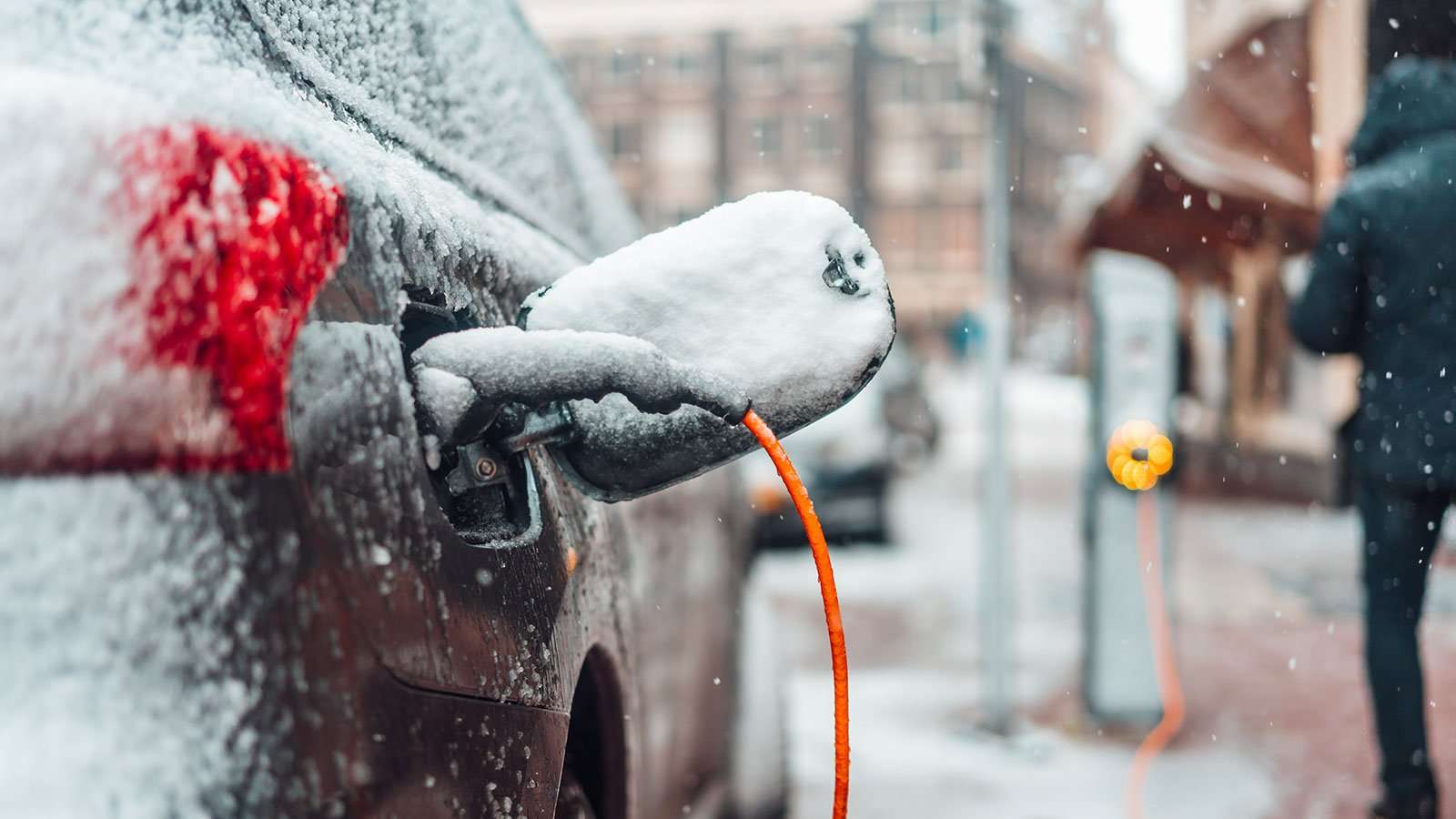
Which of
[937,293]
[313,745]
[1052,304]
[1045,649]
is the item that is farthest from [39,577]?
[1052,304]

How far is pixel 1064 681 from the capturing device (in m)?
5.63

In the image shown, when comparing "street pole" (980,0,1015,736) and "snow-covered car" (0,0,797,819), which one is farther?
"street pole" (980,0,1015,736)

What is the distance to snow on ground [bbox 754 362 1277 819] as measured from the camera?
4.01 meters

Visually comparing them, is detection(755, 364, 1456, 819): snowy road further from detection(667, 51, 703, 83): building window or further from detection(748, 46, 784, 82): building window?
Answer: detection(748, 46, 784, 82): building window

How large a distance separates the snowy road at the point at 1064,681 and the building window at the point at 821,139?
152 feet

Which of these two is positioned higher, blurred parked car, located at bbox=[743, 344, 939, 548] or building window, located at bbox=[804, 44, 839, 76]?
building window, located at bbox=[804, 44, 839, 76]

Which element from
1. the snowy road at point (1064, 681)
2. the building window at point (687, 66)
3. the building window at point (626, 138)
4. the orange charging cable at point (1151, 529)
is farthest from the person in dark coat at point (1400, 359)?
the building window at point (687, 66)

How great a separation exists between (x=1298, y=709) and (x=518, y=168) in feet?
13.2

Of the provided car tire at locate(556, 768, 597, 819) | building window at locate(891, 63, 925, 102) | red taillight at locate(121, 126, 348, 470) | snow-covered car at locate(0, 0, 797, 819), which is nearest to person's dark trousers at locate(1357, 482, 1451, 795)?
car tire at locate(556, 768, 597, 819)

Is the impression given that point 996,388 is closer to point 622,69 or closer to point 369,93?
point 369,93

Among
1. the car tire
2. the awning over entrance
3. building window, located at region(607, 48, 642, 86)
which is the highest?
building window, located at region(607, 48, 642, 86)

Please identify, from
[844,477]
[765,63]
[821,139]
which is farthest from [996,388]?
[821,139]

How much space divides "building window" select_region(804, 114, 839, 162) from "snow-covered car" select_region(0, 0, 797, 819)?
54615mm

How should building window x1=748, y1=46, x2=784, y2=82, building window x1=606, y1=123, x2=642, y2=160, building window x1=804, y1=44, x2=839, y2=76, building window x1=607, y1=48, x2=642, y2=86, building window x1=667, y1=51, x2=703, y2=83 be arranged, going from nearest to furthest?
building window x1=607, y1=48, x2=642, y2=86, building window x1=606, y1=123, x2=642, y2=160, building window x1=667, y1=51, x2=703, y2=83, building window x1=804, y1=44, x2=839, y2=76, building window x1=748, y1=46, x2=784, y2=82
